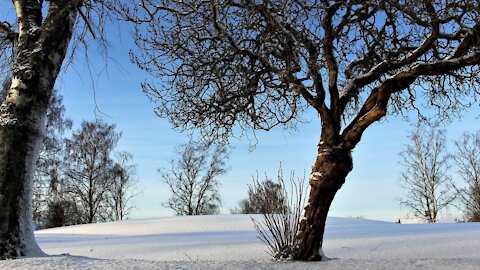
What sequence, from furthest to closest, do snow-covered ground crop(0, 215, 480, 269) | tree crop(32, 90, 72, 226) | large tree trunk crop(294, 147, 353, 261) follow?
1. tree crop(32, 90, 72, 226)
2. large tree trunk crop(294, 147, 353, 261)
3. snow-covered ground crop(0, 215, 480, 269)

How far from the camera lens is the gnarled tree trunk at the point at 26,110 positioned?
4.46 m

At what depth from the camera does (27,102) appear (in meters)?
4.70

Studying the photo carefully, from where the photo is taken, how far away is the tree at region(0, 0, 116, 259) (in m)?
4.46

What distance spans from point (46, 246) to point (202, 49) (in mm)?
7226

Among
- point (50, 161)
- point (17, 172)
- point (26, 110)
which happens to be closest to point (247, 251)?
point (17, 172)

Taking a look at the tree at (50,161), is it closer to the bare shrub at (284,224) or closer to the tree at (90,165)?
the tree at (90,165)

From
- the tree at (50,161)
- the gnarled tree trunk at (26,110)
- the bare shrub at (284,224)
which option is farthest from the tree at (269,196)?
the tree at (50,161)

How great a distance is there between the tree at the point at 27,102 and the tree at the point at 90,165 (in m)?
19.5

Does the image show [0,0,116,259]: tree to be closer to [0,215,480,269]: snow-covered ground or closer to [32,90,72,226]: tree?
[0,215,480,269]: snow-covered ground

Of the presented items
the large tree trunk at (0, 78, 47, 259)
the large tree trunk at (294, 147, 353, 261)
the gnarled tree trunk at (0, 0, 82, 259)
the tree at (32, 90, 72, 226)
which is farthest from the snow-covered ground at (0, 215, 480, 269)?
the tree at (32, 90, 72, 226)

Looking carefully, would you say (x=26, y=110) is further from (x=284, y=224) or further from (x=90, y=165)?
(x=90, y=165)

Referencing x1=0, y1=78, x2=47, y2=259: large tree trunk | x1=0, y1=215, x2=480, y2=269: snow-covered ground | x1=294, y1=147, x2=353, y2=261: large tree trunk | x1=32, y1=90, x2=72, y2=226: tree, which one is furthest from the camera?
x1=32, y1=90, x2=72, y2=226: tree

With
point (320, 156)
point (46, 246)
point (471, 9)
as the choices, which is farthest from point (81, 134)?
point (471, 9)

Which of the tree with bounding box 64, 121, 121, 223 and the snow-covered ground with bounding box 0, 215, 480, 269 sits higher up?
the tree with bounding box 64, 121, 121, 223
